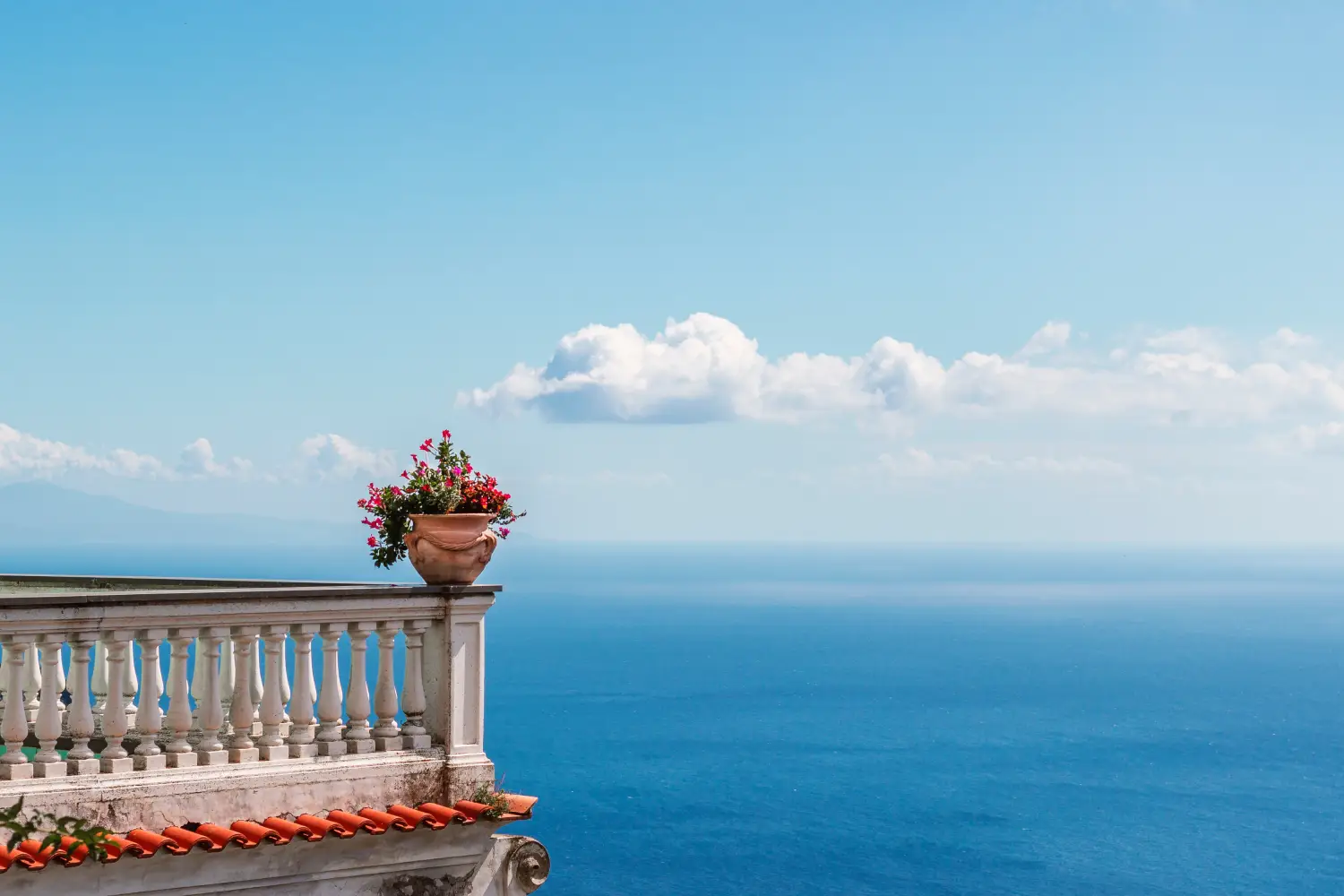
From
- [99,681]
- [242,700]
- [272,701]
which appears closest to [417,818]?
[272,701]

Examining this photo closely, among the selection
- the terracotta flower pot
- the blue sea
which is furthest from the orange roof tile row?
the blue sea

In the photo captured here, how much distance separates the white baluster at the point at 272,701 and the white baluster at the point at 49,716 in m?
1.23

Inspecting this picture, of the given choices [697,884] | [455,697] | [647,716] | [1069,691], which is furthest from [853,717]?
[455,697]

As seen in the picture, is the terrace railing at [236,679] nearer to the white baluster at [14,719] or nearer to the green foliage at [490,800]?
the white baluster at [14,719]

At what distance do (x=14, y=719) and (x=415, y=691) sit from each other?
2481 mm

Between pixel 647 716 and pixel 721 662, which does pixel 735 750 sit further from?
pixel 721 662

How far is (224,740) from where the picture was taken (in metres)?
8.48

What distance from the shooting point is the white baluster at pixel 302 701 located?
830 centimetres

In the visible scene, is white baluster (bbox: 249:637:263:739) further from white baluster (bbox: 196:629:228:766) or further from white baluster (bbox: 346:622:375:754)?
white baluster (bbox: 346:622:375:754)

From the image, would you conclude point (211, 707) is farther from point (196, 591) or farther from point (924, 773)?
A: point (924, 773)

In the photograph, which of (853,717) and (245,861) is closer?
(245,861)

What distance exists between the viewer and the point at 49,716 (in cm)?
755

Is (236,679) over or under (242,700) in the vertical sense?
over

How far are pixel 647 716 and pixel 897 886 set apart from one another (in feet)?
160
